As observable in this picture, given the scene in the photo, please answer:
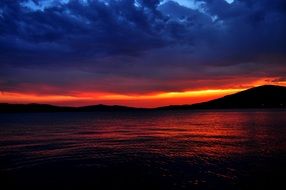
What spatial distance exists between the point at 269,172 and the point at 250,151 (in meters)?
11.4

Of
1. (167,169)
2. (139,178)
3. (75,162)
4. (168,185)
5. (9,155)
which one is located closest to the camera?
(168,185)

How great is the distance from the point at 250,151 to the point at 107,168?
20.1 meters

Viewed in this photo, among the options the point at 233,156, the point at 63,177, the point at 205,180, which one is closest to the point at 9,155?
the point at 63,177

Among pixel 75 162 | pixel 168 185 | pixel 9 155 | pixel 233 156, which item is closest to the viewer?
pixel 168 185

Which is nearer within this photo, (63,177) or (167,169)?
(63,177)

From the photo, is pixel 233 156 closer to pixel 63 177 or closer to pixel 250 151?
pixel 250 151

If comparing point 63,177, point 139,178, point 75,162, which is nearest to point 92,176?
point 63,177

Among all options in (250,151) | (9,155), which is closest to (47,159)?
(9,155)

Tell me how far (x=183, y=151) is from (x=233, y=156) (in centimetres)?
698

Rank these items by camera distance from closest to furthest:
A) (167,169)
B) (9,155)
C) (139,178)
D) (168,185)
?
(168,185) < (139,178) < (167,169) < (9,155)

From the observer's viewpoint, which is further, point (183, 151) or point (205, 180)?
point (183, 151)

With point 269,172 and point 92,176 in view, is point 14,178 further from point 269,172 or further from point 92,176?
point 269,172

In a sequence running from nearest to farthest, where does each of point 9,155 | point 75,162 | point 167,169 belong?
point 167,169 → point 75,162 → point 9,155

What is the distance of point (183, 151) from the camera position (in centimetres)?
3606
